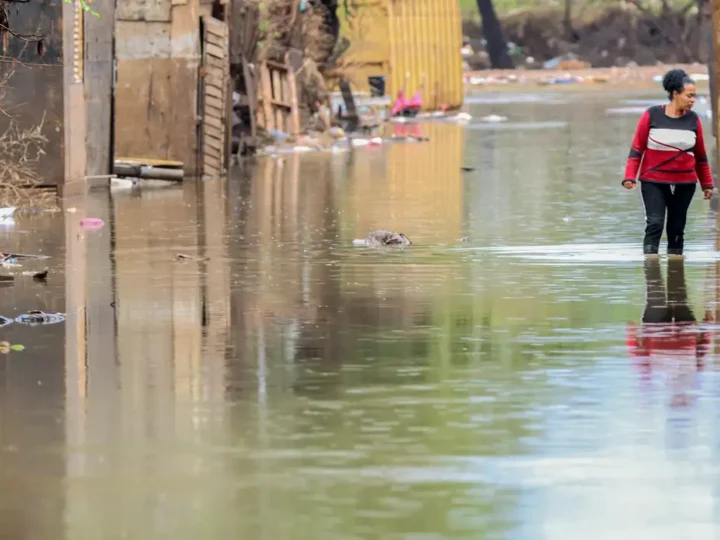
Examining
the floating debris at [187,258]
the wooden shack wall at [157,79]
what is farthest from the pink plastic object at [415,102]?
the floating debris at [187,258]

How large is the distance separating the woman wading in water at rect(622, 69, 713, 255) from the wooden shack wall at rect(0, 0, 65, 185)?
778cm

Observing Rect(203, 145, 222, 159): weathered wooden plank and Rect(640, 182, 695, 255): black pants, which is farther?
Rect(203, 145, 222, 159): weathered wooden plank

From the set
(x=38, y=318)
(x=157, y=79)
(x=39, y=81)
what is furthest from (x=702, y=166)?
(x=157, y=79)

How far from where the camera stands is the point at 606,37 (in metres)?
92.7

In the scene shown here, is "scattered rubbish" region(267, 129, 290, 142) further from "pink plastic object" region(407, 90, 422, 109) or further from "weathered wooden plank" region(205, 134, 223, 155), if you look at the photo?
"pink plastic object" region(407, 90, 422, 109)

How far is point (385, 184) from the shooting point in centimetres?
2598

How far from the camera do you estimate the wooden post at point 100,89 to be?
2428 centimetres

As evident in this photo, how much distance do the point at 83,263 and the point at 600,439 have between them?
7947 millimetres

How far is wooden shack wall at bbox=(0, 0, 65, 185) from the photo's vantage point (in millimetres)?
21234

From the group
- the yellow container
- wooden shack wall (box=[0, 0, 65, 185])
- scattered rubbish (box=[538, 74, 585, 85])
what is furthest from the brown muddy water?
scattered rubbish (box=[538, 74, 585, 85])

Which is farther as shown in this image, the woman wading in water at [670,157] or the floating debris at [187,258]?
the floating debris at [187,258]

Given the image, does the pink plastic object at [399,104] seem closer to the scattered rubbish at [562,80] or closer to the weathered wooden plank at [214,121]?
the weathered wooden plank at [214,121]

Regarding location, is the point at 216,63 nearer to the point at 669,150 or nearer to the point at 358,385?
the point at 669,150

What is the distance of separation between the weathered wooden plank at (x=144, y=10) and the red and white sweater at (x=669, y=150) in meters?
12.5
